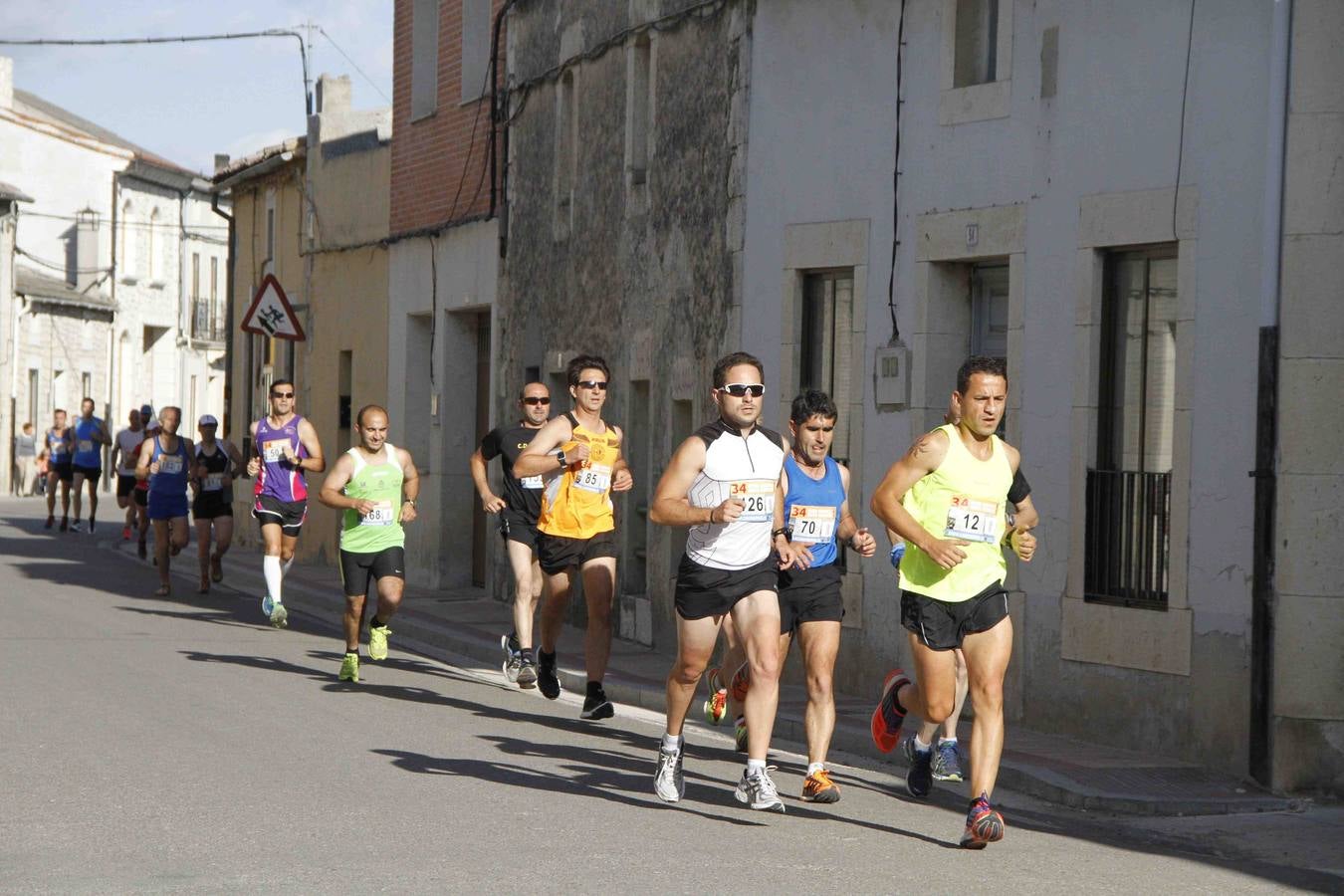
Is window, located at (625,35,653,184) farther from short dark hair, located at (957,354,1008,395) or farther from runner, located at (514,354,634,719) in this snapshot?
short dark hair, located at (957,354,1008,395)

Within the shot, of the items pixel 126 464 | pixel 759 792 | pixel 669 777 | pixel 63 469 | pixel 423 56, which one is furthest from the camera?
pixel 63 469

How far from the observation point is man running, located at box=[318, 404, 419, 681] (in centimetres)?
1445

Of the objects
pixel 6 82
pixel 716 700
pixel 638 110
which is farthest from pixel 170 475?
pixel 6 82

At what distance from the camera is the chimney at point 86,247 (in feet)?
199

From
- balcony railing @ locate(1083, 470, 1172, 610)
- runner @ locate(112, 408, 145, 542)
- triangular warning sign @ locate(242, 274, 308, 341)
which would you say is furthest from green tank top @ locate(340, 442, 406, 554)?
runner @ locate(112, 408, 145, 542)

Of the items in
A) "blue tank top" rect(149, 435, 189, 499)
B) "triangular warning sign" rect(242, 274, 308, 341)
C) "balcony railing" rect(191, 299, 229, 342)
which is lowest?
"blue tank top" rect(149, 435, 189, 499)

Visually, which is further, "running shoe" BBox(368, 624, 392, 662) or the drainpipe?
"running shoe" BBox(368, 624, 392, 662)

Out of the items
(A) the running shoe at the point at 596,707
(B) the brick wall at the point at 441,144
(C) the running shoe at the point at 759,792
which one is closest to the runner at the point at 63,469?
(B) the brick wall at the point at 441,144

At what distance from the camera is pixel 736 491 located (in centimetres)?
932

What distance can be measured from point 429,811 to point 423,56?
1735 cm

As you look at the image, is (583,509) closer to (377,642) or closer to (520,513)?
(520,513)

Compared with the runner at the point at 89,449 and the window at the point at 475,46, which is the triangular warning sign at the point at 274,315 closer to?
the window at the point at 475,46

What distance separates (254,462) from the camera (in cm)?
1741

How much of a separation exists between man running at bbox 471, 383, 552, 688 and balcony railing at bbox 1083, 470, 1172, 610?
138 inches
